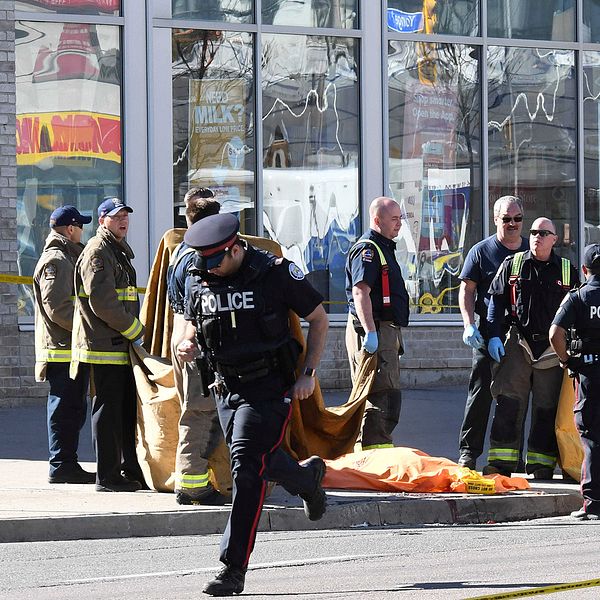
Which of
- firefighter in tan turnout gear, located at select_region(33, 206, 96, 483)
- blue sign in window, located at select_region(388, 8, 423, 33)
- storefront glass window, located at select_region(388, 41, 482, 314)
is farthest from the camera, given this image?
storefront glass window, located at select_region(388, 41, 482, 314)

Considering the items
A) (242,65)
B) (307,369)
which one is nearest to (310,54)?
(242,65)

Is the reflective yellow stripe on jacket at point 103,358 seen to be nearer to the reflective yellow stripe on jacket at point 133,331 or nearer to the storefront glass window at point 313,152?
the reflective yellow stripe on jacket at point 133,331

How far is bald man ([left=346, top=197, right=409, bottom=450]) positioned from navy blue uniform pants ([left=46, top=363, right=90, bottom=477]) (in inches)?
79.4

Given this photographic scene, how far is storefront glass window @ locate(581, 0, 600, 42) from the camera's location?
17.7 m

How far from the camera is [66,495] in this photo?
9375 mm

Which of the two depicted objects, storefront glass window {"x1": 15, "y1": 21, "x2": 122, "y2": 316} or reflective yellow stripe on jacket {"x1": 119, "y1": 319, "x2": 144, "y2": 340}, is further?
storefront glass window {"x1": 15, "y1": 21, "x2": 122, "y2": 316}

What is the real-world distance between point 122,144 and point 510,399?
6.63m

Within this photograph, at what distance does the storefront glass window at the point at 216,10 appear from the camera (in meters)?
15.8

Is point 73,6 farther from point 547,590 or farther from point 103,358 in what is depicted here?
point 547,590

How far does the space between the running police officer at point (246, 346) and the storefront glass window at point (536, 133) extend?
35.6ft

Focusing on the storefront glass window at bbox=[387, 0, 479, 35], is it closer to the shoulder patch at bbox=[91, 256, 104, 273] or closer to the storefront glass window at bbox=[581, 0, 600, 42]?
the storefront glass window at bbox=[581, 0, 600, 42]

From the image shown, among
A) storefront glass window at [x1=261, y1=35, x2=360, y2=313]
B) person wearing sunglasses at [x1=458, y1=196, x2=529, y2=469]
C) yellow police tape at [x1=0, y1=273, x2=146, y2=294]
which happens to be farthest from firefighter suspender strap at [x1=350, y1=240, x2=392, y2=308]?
storefront glass window at [x1=261, y1=35, x2=360, y2=313]

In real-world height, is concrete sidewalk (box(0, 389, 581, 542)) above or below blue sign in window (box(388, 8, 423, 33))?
below

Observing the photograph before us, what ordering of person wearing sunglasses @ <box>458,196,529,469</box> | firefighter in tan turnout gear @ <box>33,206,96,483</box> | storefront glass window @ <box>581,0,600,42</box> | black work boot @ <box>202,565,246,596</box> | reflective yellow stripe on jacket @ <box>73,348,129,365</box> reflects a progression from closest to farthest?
black work boot @ <box>202,565,246,596</box>
reflective yellow stripe on jacket @ <box>73,348,129,365</box>
firefighter in tan turnout gear @ <box>33,206,96,483</box>
person wearing sunglasses @ <box>458,196,529,469</box>
storefront glass window @ <box>581,0,600,42</box>
